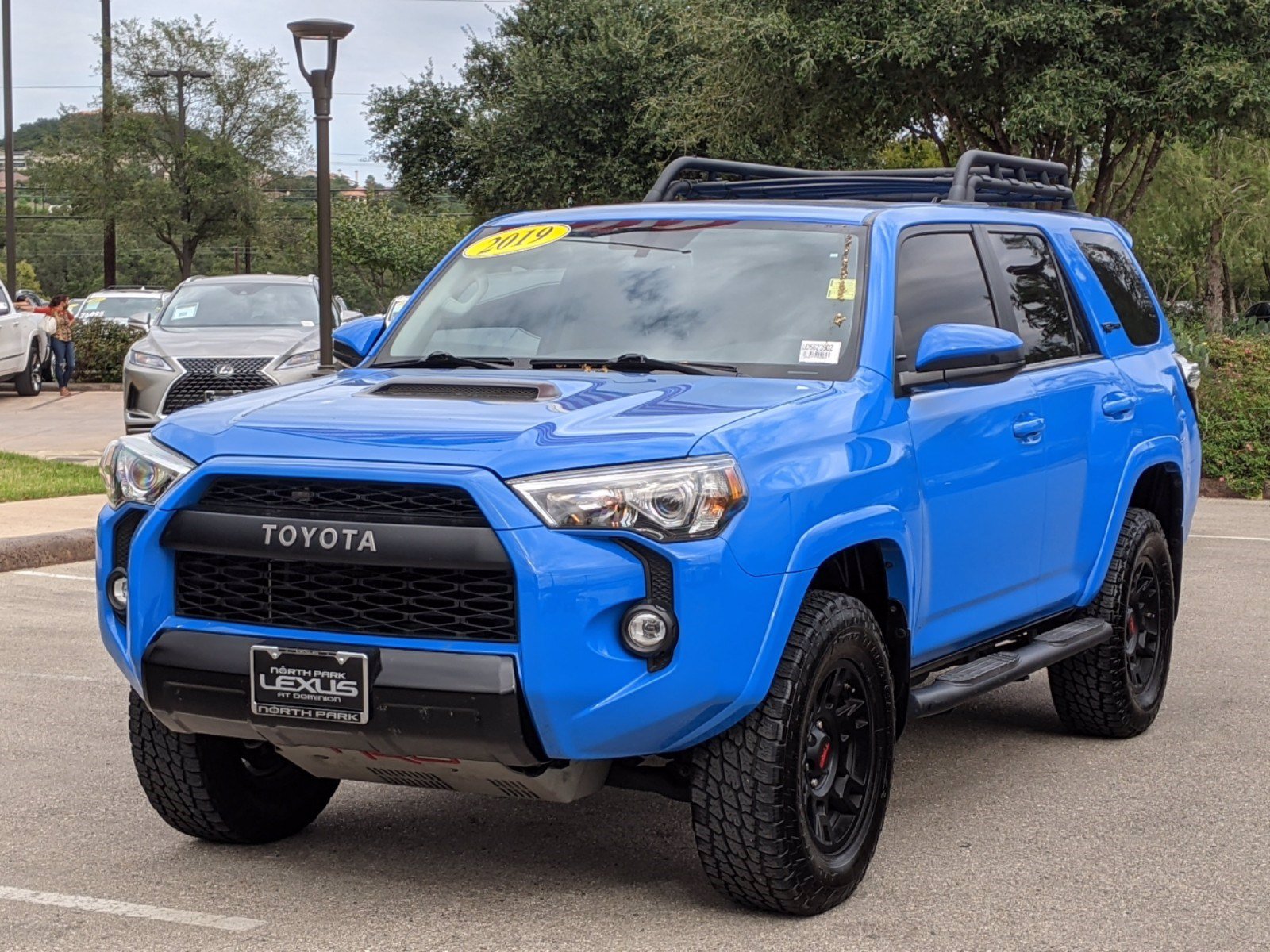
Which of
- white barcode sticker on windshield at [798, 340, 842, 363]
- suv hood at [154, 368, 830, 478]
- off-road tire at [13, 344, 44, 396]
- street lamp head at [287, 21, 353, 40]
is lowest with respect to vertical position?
off-road tire at [13, 344, 44, 396]

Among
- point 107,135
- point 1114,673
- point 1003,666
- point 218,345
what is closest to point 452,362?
point 1003,666

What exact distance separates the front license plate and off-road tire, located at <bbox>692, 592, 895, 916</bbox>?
2.87ft

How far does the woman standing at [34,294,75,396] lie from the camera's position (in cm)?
2597

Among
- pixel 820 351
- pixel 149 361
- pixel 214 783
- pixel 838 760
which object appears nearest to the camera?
pixel 838 760

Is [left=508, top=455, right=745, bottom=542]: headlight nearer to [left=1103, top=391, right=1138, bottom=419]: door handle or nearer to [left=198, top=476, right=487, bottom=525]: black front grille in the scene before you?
[left=198, top=476, right=487, bottom=525]: black front grille

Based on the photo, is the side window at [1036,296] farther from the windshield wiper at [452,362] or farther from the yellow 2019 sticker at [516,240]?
the windshield wiper at [452,362]

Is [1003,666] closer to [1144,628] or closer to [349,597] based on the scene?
[1144,628]

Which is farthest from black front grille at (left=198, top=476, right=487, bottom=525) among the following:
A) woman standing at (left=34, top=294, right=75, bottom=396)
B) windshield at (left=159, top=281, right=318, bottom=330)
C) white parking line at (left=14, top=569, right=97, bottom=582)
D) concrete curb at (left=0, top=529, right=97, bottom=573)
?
woman standing at (left=34, top=294, right=75, bottom=396)

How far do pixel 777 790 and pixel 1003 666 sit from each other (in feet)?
5.07

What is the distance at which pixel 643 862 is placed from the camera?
17.4 ft

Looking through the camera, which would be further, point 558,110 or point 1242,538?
point 558,110

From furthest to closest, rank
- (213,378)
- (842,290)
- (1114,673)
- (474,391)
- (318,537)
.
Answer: (213,378), (1114,673), (842,290), (474,391), (318,537)

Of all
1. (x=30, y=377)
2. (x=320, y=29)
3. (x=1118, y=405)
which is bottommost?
(x=30, y=377)

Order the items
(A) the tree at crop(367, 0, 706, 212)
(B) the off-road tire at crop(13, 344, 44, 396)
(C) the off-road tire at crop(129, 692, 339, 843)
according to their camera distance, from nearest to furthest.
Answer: (C) the off-road tire at crop(129, 692, 339, 843) < (B) the off-road tire at crop(13, 344, 44, 396) < (A) the tree at crop(367, 0, 706, 212)
